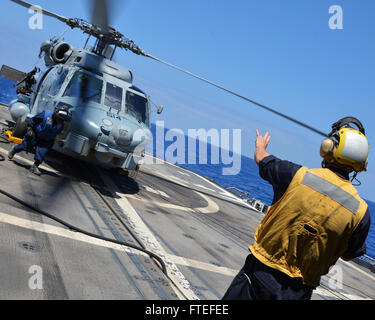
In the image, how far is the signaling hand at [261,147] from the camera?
307 centimetres

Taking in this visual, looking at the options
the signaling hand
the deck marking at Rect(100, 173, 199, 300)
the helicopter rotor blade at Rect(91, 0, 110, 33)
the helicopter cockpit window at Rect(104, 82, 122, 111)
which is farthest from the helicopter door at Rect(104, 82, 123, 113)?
the signaling hand

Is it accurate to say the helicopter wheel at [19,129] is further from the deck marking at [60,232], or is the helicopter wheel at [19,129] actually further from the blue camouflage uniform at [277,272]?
the blue camouflage uniform at [277,272]

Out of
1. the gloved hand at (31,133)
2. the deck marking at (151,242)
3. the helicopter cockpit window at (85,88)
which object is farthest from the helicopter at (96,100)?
the deck marking at (151,242)

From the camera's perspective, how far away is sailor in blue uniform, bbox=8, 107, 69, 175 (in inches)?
354

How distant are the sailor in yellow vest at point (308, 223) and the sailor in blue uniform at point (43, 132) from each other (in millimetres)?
7255

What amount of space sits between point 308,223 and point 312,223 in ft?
0.10

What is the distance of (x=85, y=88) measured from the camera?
10500 mm

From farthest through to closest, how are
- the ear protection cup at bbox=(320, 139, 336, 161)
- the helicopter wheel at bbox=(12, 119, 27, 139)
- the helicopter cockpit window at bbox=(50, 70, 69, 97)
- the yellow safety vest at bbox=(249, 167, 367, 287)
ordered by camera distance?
the helicopter wheel at bbox=(12, 119, 27, 139) < the helicopter cockpit window at bbox=(50, 70, 69, 97) < the ear protection cup at bbox=(320, 139, 336, 161) < the yellow safety vest at bbox=(249, 167, 367, 287)

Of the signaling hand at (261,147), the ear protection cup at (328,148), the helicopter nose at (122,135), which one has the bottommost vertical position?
the helicopter nose at (122,135)

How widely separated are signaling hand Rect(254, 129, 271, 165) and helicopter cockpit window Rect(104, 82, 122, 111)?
7831 millimetres

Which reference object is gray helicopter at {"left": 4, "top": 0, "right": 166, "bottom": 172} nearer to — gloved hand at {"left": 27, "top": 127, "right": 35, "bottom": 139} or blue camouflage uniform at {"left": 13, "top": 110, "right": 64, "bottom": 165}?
blue camouflage uniform at {"left": 13, "top": 110, "right": 64, "bottom": 165}

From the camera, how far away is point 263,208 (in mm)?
20031
